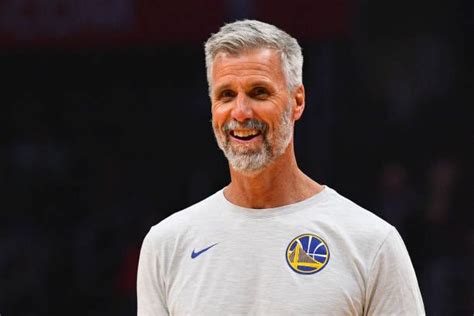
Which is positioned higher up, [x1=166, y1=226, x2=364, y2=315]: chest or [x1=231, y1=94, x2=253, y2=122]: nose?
[x1=231, y1=94, x2=253, y2=122]: nose

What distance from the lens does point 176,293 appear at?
2762 mm

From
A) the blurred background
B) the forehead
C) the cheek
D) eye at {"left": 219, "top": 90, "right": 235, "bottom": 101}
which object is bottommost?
the blurred background

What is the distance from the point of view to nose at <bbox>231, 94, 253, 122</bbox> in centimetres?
267

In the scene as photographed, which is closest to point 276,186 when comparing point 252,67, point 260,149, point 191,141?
point 260,149

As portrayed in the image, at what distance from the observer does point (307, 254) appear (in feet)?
8.80

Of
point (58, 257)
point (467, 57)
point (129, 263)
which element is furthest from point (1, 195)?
point (467, 57)

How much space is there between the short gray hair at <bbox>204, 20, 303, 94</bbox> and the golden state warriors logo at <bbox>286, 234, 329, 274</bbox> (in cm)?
43

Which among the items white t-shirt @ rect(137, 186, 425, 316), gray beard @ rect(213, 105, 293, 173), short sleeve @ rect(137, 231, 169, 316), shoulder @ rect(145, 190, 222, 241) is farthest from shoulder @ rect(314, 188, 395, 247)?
short sleeve @ rect(137, 231, 169, 316)

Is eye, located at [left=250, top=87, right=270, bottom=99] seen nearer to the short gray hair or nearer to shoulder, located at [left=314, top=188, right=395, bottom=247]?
the short gray hair

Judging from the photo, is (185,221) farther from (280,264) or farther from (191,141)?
(191,141)

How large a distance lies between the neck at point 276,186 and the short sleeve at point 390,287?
315 mm

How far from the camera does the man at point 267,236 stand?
263cm

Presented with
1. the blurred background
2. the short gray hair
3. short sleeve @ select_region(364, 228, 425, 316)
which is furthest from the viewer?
the blurred background

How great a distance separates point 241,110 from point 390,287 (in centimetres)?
63
